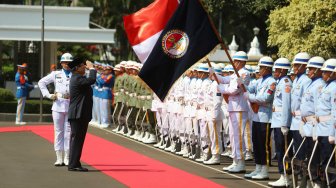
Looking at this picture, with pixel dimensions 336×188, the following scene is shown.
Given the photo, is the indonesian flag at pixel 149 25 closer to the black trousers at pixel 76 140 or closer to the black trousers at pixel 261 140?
the black trousers at pixel 76 140

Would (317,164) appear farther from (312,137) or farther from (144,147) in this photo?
A: (144,147)

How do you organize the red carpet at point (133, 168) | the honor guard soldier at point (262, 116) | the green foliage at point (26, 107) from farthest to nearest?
1. the green foliage at point (26, 107)
2. the honor guard soldier at point (262, 116)
3. the red carpet at point (133, 168)

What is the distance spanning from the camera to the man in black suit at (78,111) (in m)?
17.6

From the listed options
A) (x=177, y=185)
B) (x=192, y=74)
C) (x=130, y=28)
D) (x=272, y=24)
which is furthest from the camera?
(x=272, y=24)

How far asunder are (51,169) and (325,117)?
609 centimetres

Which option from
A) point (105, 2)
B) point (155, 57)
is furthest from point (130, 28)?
point (105, 2)

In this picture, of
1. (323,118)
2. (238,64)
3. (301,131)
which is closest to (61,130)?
(238,64)

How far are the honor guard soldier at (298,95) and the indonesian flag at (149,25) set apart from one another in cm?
326

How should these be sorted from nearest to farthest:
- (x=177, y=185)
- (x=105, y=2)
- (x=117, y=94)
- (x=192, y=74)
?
(x=177, y=185)
(x=192, y=74)
(x=117, y=94)
(x=105, y=2)

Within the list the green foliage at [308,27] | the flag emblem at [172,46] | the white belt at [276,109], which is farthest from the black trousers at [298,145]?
the green foliage at [308,27]

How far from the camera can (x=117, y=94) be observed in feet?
96.0

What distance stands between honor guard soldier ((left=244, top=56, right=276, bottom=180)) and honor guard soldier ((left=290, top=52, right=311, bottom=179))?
138 centimetres

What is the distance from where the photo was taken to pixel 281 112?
51.6ft

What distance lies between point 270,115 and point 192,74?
4.88m
